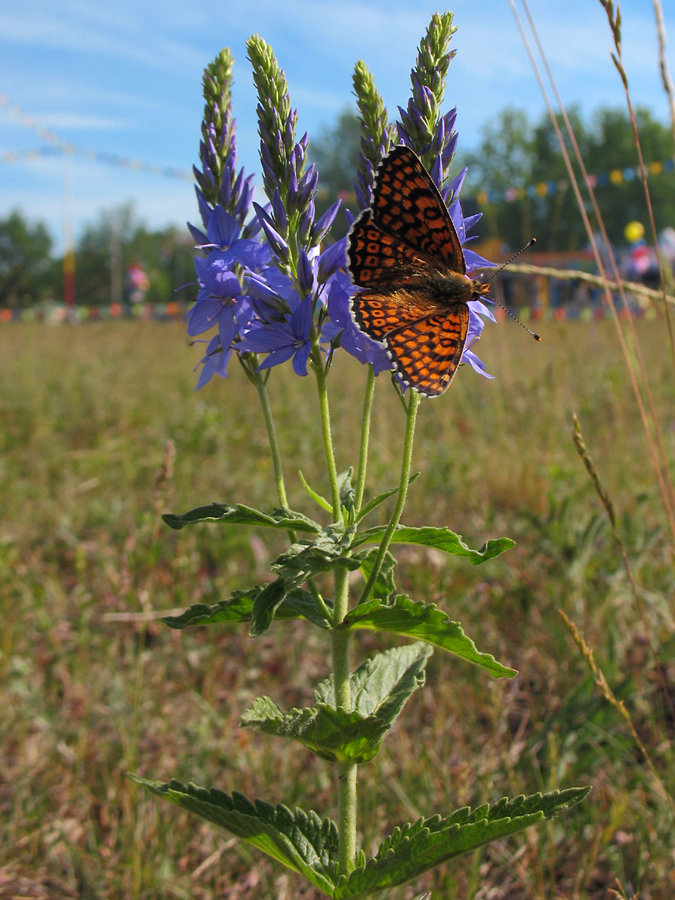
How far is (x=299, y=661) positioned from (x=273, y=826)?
6.02ft

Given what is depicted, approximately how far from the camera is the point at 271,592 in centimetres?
137

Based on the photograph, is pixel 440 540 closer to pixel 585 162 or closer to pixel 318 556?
pixel 318 556

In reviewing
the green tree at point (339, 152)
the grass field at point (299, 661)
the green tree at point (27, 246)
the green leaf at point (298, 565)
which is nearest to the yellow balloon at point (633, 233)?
the grass field at point (299, 661)

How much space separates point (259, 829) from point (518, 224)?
4988cm

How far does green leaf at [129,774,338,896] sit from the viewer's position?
4.74 ft

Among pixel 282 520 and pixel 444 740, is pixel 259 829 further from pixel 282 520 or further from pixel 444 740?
pixel 444 740

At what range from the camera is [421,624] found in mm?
1437

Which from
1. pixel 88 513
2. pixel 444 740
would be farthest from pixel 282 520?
pixel 88 513

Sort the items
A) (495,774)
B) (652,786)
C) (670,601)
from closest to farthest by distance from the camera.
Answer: (652,786)
(495,774)
(670,601)

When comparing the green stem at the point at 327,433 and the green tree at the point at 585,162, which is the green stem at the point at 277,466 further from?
the green tree at the point at 585,162

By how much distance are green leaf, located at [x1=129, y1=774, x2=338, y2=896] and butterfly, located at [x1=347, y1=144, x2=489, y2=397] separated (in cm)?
95

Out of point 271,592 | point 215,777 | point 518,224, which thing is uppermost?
point 518,224

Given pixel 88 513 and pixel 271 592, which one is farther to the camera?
pixel 88 513

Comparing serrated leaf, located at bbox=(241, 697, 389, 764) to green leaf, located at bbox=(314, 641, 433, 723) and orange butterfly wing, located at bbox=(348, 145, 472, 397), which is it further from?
orange butterfly wing, located at bbox=(348, 145, 472, 397)
